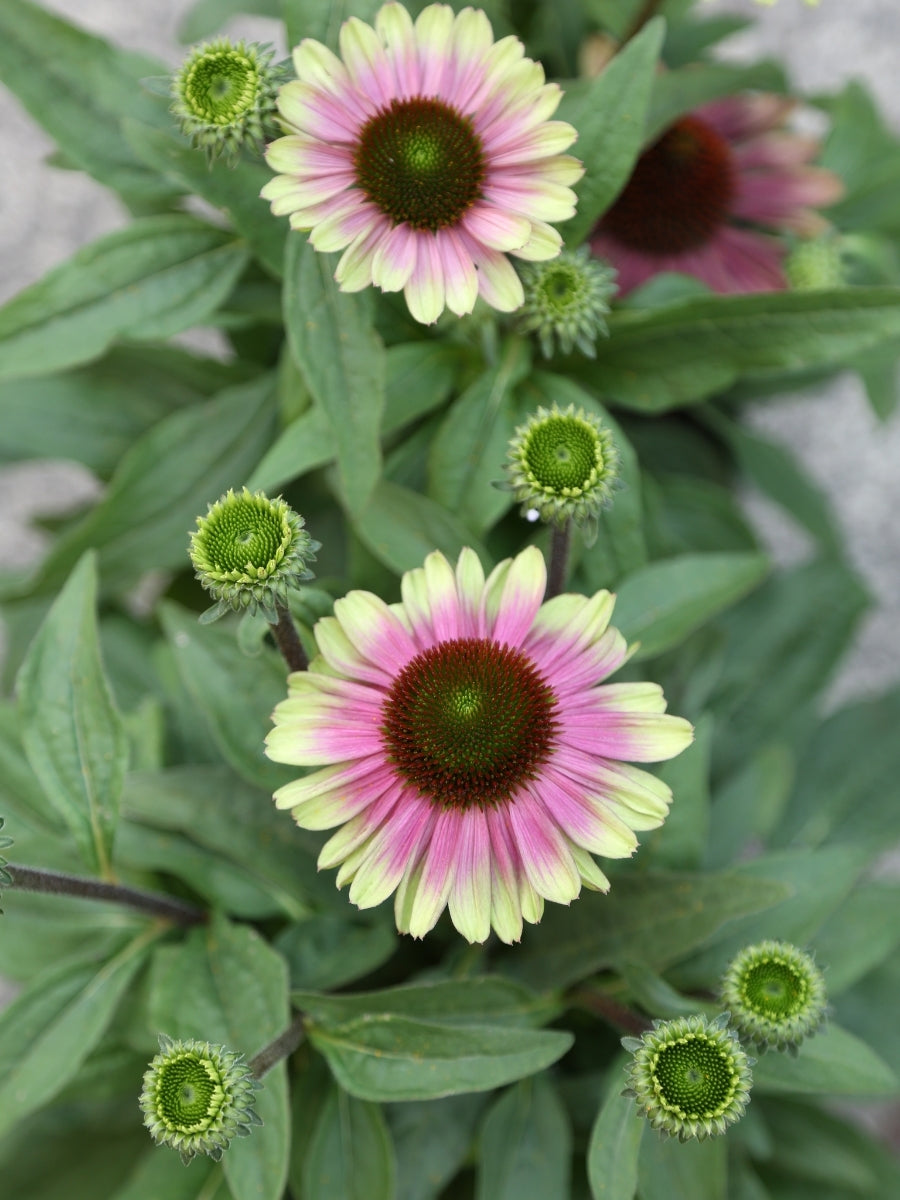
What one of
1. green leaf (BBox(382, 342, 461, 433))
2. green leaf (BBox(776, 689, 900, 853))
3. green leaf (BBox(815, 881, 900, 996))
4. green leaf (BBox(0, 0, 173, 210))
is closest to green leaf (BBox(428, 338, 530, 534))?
green leaf (BBox(382, 342, 461, 433))

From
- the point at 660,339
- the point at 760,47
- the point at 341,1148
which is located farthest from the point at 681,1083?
the point at 760,47

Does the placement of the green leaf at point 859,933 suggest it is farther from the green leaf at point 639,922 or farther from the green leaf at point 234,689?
the green leaf at point 234,689

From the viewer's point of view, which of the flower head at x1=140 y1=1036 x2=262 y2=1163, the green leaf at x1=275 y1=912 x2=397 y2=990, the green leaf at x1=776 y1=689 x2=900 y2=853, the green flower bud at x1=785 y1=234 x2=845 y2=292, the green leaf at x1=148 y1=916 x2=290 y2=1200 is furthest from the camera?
the green leaf at x1=776 y1=689 x2=900 y2=853

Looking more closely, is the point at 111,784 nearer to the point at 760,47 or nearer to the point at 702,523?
the point at 702,523

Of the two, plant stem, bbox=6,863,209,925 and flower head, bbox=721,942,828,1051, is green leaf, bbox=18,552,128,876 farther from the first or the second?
flower head, bbox=721,942,828,1051

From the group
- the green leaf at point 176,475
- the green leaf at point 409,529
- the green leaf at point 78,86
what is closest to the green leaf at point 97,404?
the green leaf at point 176,475
